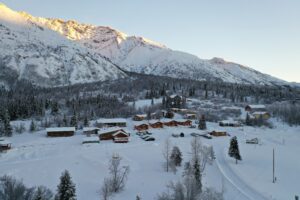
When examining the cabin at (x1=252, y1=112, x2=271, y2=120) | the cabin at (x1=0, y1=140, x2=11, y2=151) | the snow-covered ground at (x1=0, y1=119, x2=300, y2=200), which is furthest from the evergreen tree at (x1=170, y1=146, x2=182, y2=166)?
the cabin at (x1=252, y1=112, x2=271, y2=120)

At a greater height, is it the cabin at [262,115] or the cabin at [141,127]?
the cabin at [262,115]

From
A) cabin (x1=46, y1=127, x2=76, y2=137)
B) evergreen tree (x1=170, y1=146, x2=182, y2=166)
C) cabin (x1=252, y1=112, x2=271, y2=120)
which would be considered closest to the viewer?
evergreen tree (x1=170, y1=146, x2=182, y2=166)

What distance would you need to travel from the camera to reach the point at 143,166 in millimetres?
50156

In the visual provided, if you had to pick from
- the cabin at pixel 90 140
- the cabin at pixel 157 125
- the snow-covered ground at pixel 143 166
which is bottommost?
the snow-covered ground at pixel 143 166

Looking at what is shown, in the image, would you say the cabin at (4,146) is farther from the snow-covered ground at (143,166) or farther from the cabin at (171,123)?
the cabin at (171,123)

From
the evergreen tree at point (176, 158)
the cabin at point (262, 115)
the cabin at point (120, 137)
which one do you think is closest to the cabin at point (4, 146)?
the cabin at point (120, 137)

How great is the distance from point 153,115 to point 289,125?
50467 millimetres

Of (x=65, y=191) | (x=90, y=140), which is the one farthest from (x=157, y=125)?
(x=65, y=191)

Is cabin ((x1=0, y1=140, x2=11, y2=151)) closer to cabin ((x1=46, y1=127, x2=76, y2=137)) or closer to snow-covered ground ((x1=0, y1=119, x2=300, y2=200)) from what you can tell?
snow-covered ground ((x1=0, y1=119, x2=300, y2=200))

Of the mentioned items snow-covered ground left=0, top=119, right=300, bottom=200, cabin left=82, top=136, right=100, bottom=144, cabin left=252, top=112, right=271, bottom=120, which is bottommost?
snow-covered ground left=0, top=119, right=300, bottom=200

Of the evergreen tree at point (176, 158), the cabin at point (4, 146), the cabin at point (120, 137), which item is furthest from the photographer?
the cabin at point (120, 137)

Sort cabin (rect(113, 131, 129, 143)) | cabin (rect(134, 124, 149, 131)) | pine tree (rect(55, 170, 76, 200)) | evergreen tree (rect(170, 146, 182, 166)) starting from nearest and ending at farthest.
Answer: pine tree (rect(55, 170, 76, 200)) < evergreen tree (rect(170, 146, 182, 166)) < cabin (rect(113, 131, 129, 143)) < cabin (rect(134, 124, 149, 131))

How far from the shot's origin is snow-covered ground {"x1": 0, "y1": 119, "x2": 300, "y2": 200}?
39.5 meters

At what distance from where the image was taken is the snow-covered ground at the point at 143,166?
39531mm
